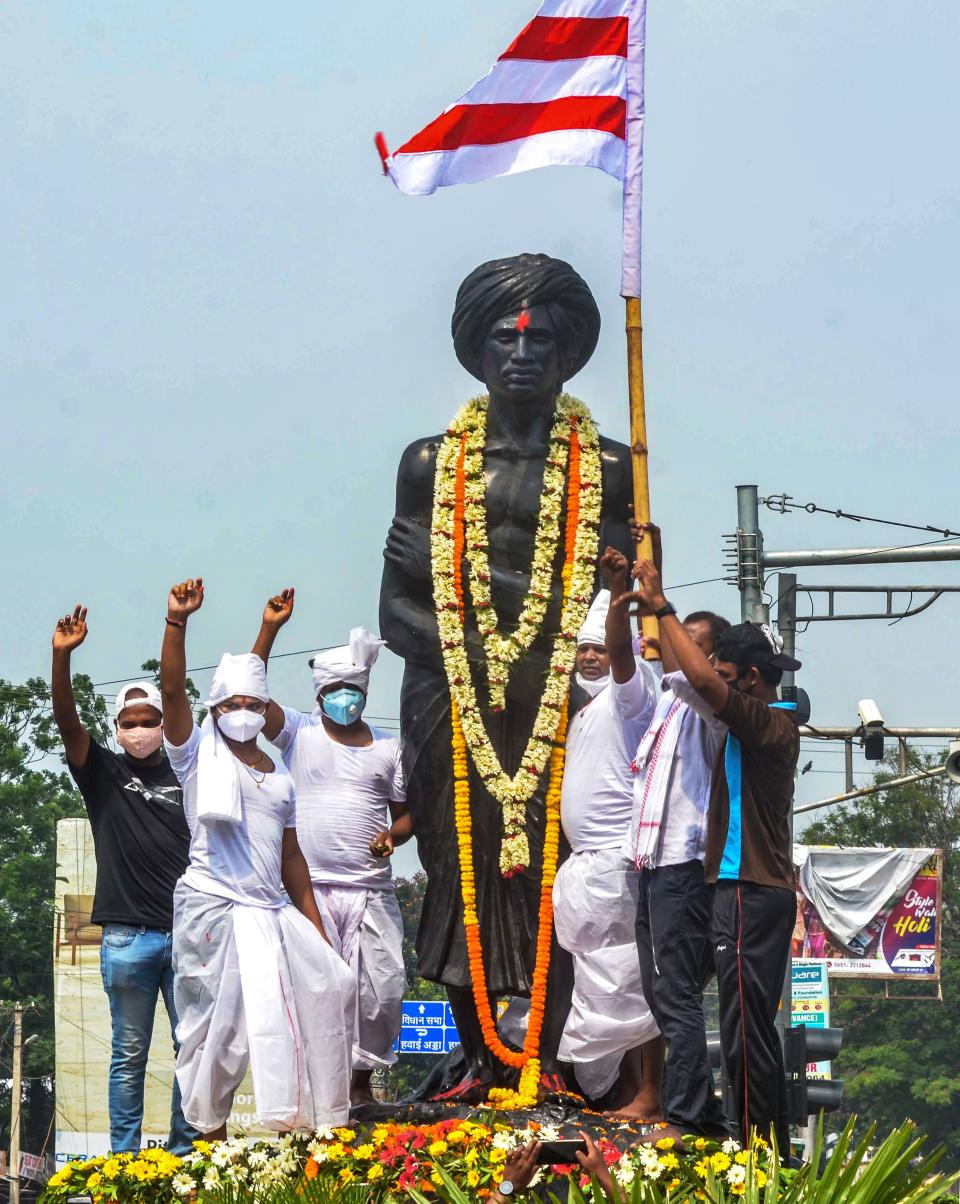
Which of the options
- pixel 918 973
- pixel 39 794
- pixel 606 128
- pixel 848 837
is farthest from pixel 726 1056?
pixel 848 837

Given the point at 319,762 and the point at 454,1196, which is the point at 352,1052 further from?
the point at 454,1196

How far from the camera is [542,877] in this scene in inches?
376

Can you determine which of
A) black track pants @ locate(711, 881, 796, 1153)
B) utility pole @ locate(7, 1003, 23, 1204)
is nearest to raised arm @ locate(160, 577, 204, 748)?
black track pants @ locate(711, 881, 796, 1153)

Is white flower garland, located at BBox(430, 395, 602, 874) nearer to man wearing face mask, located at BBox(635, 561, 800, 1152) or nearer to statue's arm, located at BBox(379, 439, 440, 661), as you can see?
statue's arm, located at BBox(379, 439, 440, 661)

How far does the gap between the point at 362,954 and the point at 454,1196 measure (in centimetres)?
319

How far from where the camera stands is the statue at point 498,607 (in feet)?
31.8

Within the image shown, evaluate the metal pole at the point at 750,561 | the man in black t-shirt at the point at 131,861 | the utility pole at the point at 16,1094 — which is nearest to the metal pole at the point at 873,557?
the metal pole at the point at 750,561

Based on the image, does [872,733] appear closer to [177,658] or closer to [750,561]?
[750,561]

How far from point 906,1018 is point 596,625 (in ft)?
127

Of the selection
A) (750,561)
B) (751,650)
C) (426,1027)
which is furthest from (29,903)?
(751,650)

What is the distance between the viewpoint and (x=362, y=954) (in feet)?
31.3

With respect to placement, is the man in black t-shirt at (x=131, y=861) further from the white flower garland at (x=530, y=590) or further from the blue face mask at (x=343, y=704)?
the white flower garland at (x=530, y=590)

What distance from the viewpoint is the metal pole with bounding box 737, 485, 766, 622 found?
1767 cm

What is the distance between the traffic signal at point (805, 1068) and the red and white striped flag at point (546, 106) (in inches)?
258
